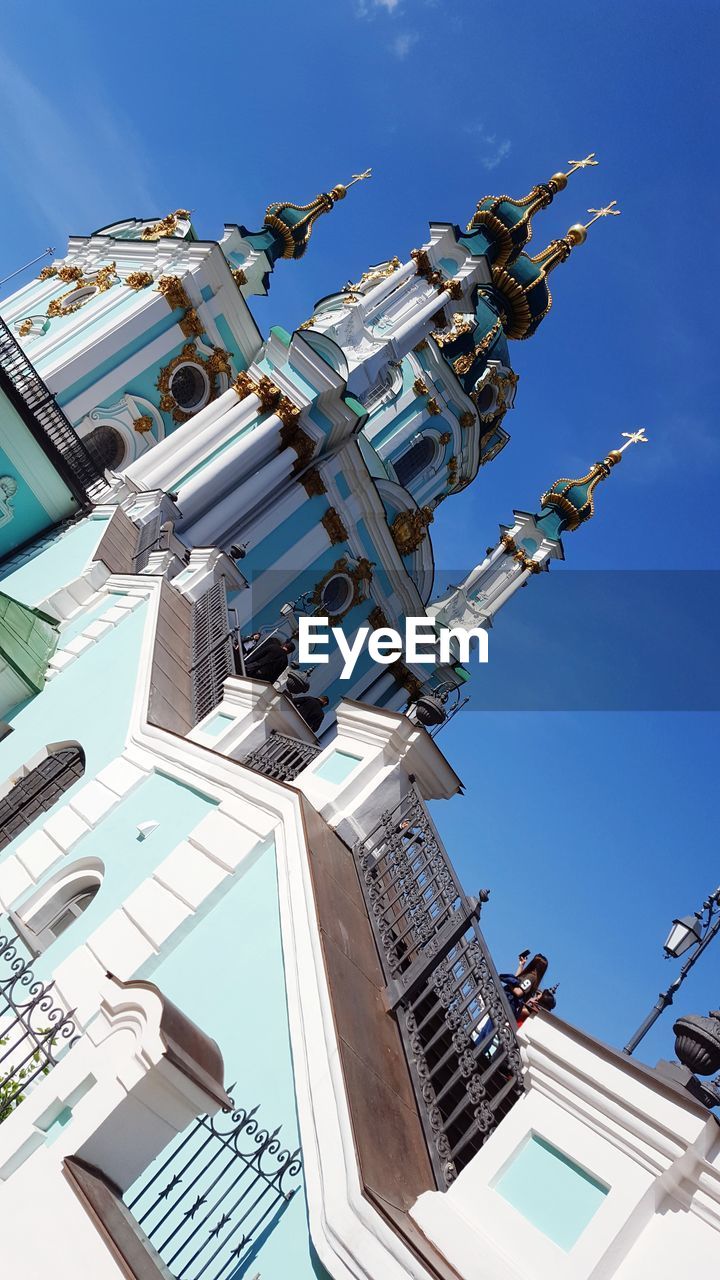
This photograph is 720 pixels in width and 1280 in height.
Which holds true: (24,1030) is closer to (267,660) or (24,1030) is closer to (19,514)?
(267,660)

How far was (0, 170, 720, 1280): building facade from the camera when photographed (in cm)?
360

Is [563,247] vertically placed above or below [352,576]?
above

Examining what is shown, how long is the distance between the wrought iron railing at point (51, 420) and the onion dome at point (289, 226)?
12438 mm

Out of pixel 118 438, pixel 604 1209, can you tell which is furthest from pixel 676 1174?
pixel 118 438

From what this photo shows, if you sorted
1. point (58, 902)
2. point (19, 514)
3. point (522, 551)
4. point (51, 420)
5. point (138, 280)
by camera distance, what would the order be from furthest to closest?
1. point (522, 551)
2. point (138, 280)
3. point (51, 420)
4. point (19, 514)
5. point (58, 902)

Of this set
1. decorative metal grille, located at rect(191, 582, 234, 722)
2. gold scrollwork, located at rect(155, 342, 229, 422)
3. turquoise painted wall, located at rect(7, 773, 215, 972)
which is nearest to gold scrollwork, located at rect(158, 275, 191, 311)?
gold scrollwork, located at rect(155, 342, 229, 422)

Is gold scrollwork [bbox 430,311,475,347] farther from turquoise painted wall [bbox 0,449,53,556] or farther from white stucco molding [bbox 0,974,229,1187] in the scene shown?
white stucco molding [bbox 0,974,229,1187]

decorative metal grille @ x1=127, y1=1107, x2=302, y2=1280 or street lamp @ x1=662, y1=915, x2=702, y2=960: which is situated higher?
street lamp @ x1=662, y1=915, x2=702, y2=960

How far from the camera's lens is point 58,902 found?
7.89 m

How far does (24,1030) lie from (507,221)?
30.5 metres

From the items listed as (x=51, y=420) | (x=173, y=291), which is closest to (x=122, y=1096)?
(x=51, y=420)

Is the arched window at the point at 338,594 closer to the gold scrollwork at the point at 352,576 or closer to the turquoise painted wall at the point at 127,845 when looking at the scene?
the gold scrollwork at the point at 352,576

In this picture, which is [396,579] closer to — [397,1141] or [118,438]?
[118,438]

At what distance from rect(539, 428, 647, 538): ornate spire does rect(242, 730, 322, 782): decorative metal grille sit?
935 inches
